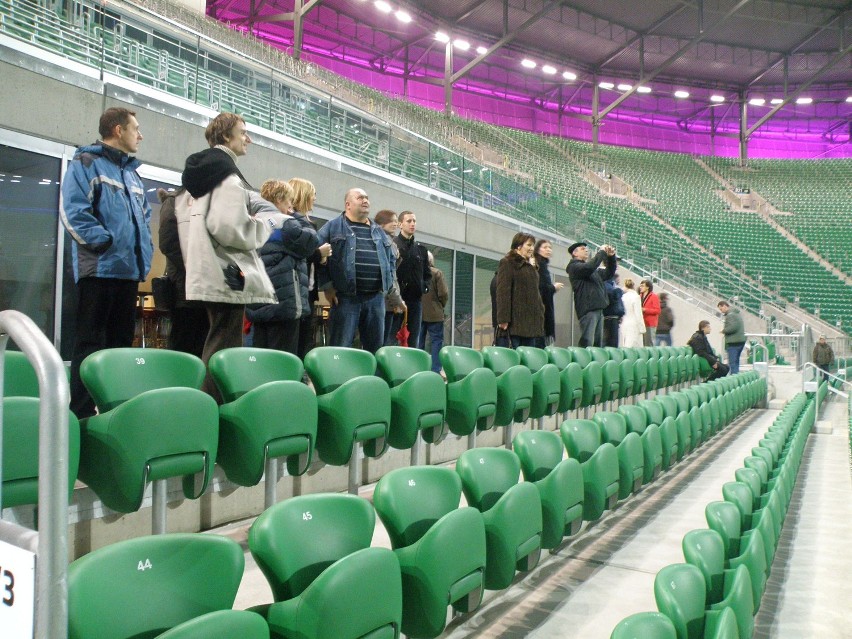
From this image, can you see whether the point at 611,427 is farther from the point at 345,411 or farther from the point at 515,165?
the point at 515,165

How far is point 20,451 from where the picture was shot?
1.44m

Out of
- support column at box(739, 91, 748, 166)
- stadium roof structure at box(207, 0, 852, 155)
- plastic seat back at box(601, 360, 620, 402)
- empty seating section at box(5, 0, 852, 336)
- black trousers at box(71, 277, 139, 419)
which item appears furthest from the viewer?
support column at box(739, 91, 748, 166)

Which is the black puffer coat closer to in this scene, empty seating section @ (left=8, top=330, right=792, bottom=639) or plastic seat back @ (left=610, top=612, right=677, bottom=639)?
empty seating section @ (left=8, top=330, right=792, bottom=639)

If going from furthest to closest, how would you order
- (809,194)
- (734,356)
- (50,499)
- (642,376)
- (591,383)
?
(809,194) → (734,356) → (642,376) → (591,383) → (50,499)

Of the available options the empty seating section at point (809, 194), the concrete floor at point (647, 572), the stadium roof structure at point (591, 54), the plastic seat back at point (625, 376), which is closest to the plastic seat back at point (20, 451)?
the concrete floor at point (647, 572)

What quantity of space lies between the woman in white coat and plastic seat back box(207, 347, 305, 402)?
538 centimetres

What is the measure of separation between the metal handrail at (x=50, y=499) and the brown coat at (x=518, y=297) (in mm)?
3829

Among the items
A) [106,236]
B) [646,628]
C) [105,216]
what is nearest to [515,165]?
[105,216]

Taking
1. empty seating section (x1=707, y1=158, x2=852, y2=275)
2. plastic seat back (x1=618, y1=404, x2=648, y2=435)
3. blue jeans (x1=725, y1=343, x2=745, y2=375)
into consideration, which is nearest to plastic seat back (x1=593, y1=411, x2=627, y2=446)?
plastic seat back (x1=618, y1=404, x2=648, y2=435)

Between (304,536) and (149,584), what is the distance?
1.06 ft

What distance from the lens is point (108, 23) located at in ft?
12.8

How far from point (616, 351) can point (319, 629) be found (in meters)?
4.40

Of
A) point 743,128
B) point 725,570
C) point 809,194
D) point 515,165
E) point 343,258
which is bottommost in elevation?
point 725,570

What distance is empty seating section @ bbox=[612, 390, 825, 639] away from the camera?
4.52 ft
